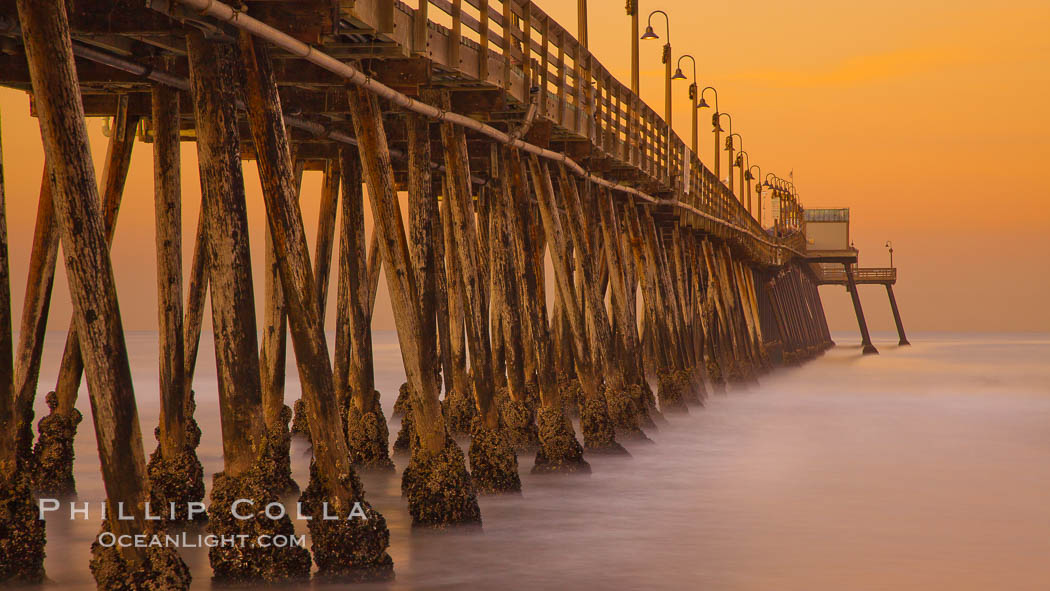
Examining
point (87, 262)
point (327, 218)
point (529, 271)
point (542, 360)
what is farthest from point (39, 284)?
point (529, 271)

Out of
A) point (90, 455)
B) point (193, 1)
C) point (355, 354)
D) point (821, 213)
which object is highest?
point (821, 213)

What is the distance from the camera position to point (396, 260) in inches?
335

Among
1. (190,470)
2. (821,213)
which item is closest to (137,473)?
(190,470)

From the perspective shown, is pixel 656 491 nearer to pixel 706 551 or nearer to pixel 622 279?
pixel 706 551

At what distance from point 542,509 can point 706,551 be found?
5.35 ft

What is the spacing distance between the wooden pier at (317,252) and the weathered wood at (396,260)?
0.02 m

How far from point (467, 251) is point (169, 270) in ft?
9.72

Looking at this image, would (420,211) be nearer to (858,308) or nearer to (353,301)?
(353,301)

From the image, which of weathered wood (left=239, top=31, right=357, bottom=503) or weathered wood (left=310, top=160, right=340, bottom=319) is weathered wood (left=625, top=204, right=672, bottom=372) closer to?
weathered wood (left=310, top=160, right=340, bottom=319)

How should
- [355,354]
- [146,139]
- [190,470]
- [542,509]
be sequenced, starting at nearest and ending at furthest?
[190,470] → [542,509] → [146,139] → [355,354]

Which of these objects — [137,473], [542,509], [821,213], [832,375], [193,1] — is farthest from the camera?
[821,213]

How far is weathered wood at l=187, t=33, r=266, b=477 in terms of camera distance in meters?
6.68

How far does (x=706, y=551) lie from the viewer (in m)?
9.14

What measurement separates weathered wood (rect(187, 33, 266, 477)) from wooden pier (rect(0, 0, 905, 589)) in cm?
1
